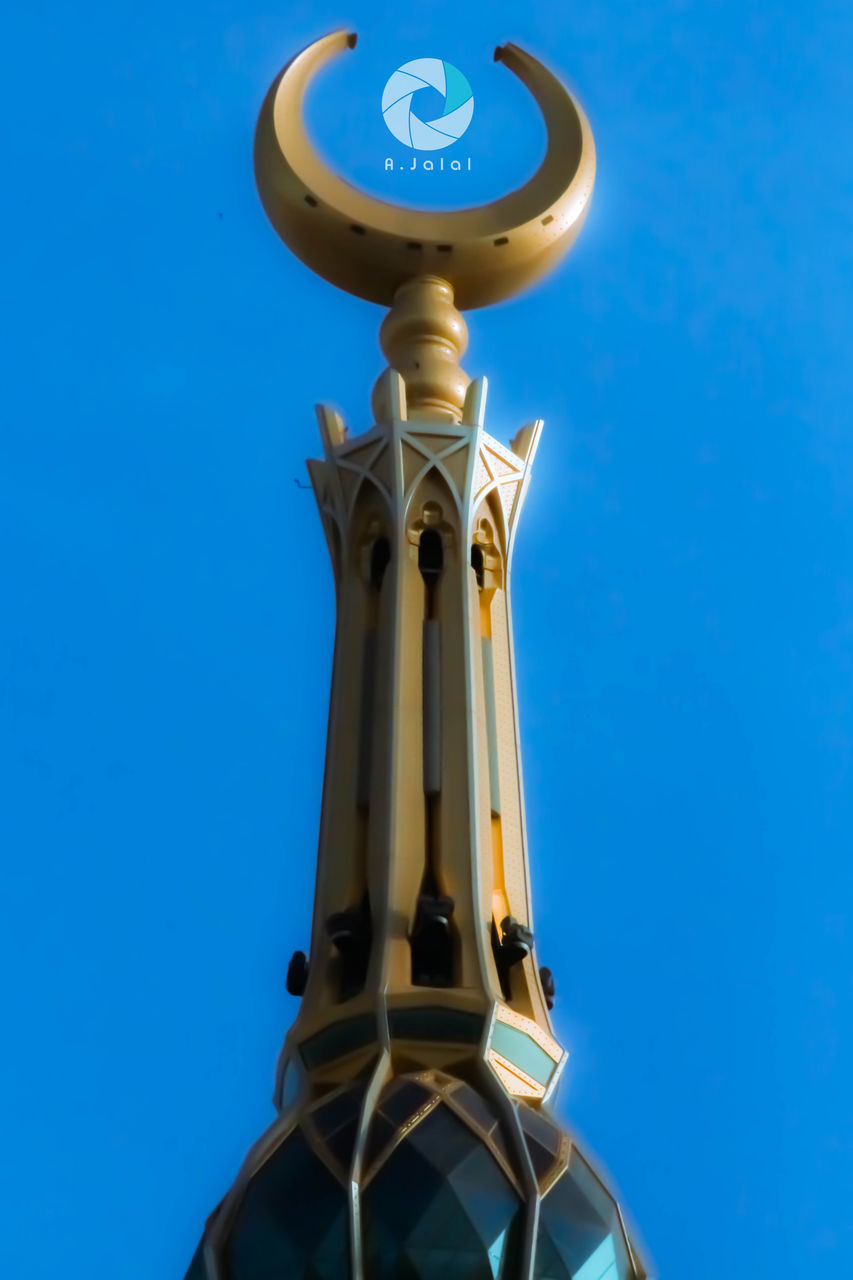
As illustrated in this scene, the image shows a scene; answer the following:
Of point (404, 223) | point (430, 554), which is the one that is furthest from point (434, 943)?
point (404, 223)

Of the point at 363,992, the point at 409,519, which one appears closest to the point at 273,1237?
the point at 363,992

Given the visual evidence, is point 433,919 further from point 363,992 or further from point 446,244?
point 446,244

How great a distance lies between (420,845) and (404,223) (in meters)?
11.3

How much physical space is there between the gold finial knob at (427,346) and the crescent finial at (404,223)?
50 cm

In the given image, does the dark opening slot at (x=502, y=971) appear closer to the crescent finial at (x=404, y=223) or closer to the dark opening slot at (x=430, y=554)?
the dark opening slot at (x=430, y=554)

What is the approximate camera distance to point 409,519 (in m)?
23.2

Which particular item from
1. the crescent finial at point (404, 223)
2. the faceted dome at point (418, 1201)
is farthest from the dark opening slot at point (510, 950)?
the crescent finial at point (404, 223)

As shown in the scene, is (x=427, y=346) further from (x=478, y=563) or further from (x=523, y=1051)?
(x=523, y=1051)

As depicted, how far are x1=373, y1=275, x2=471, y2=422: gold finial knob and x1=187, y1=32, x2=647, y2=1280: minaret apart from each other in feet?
0.13

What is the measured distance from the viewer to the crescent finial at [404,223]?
89.1 feet

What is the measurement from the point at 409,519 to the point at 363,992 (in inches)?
271

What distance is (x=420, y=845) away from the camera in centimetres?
2039

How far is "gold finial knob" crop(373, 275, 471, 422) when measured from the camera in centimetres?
2516

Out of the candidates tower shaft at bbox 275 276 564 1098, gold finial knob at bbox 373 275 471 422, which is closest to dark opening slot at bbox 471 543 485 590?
tower shaft at bbox 275 276 564 1098
